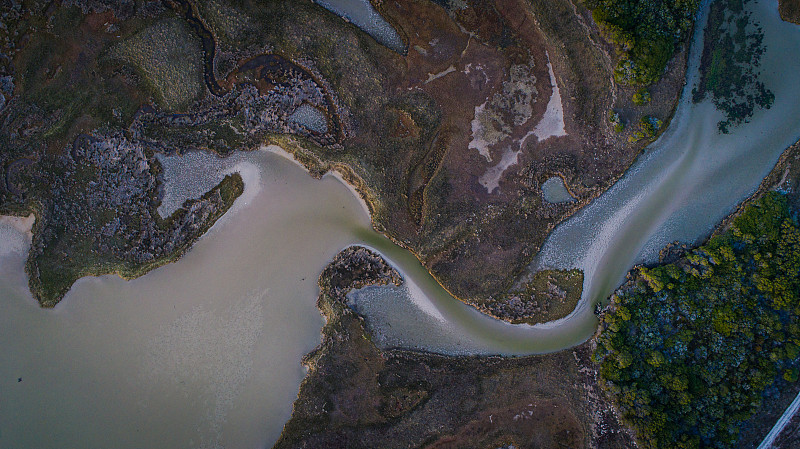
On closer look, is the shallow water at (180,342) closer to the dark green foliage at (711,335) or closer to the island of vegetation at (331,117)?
the island of vegetation at (331,117)

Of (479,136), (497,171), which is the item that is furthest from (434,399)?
(479,136)

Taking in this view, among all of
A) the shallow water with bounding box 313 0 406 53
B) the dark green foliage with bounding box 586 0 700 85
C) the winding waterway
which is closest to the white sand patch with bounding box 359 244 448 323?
the winding waterway

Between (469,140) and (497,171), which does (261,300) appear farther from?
(497,171)

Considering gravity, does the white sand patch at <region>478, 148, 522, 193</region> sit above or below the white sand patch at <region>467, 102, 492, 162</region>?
below

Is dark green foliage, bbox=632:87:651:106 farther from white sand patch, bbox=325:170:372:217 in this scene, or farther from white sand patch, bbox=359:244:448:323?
white sand patch, bbox=325:170:372:217

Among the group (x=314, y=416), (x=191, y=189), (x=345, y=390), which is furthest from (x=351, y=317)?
(x=191, y=189)

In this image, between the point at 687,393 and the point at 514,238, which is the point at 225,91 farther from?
the point at 687,393

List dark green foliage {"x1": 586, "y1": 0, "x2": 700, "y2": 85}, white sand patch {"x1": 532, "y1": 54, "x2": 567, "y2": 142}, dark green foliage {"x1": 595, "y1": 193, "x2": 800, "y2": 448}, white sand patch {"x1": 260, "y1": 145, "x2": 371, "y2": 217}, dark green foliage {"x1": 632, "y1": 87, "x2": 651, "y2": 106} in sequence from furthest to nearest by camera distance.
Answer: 1. white sand patch {"x1": 260, "y1": 145, "x2": 371, "y2": 217}
2. white sand patch {"x1": 532, "y1": 54, "x2": 567, "y2": 142}
3. dark green foliage {"x1": 632, "y1": 87, "x2": 651, "y2": 106}
4. dark green foliage {"x1": 586, "y1": 0, "x2": 700, "y2": 85}
5. dark green foliage {"x1": 595, "y1": 193, "x2": 800, "y2": 448}
